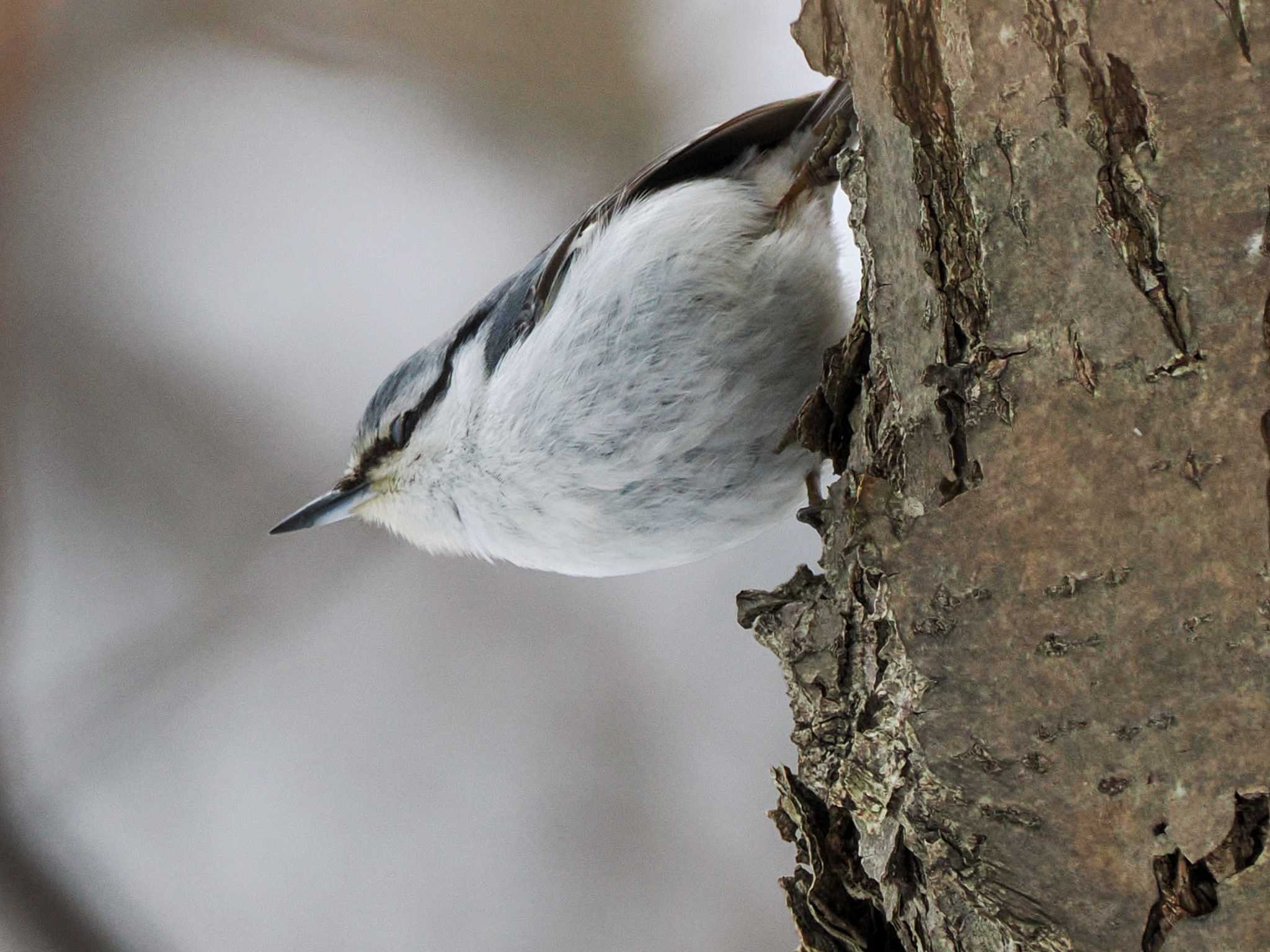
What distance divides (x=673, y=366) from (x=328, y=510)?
0.55 meters

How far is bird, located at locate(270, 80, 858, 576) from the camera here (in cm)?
92

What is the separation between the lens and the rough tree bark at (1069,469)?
1.45 ft

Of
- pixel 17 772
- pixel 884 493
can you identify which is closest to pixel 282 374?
pixel 17 772

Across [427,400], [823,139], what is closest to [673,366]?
[823,139]

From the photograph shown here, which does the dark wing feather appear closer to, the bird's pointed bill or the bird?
the bird

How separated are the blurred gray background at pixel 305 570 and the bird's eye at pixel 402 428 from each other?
530mm

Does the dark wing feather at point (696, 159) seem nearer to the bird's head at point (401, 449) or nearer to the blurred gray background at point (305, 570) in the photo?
the bird's head at point (401, 449)

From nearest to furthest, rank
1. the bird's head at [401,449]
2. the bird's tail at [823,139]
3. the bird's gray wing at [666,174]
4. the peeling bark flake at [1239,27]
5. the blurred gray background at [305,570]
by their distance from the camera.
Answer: the peeling bark flake at [1239,27] → the bird's tail at [823,139] → the bird's gray wing at [666,174] → the bird's head at [401,449] → the blurred gray background at [305,570]

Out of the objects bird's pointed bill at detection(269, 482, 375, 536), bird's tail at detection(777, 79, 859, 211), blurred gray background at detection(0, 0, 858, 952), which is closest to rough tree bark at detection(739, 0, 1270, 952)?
bird's tail at detection(777, 79, 859, 211)

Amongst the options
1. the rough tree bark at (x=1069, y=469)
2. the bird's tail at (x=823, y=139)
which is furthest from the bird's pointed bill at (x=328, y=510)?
the rough tree bark at (x=1069, y=469)

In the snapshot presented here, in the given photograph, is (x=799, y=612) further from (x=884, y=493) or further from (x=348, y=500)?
(x=348, y=500)

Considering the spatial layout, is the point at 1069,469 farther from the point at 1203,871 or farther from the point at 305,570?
the point at 305,570

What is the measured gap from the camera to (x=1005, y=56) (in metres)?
0.48

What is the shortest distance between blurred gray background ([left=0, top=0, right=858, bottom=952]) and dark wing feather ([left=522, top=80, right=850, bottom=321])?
555 mm
